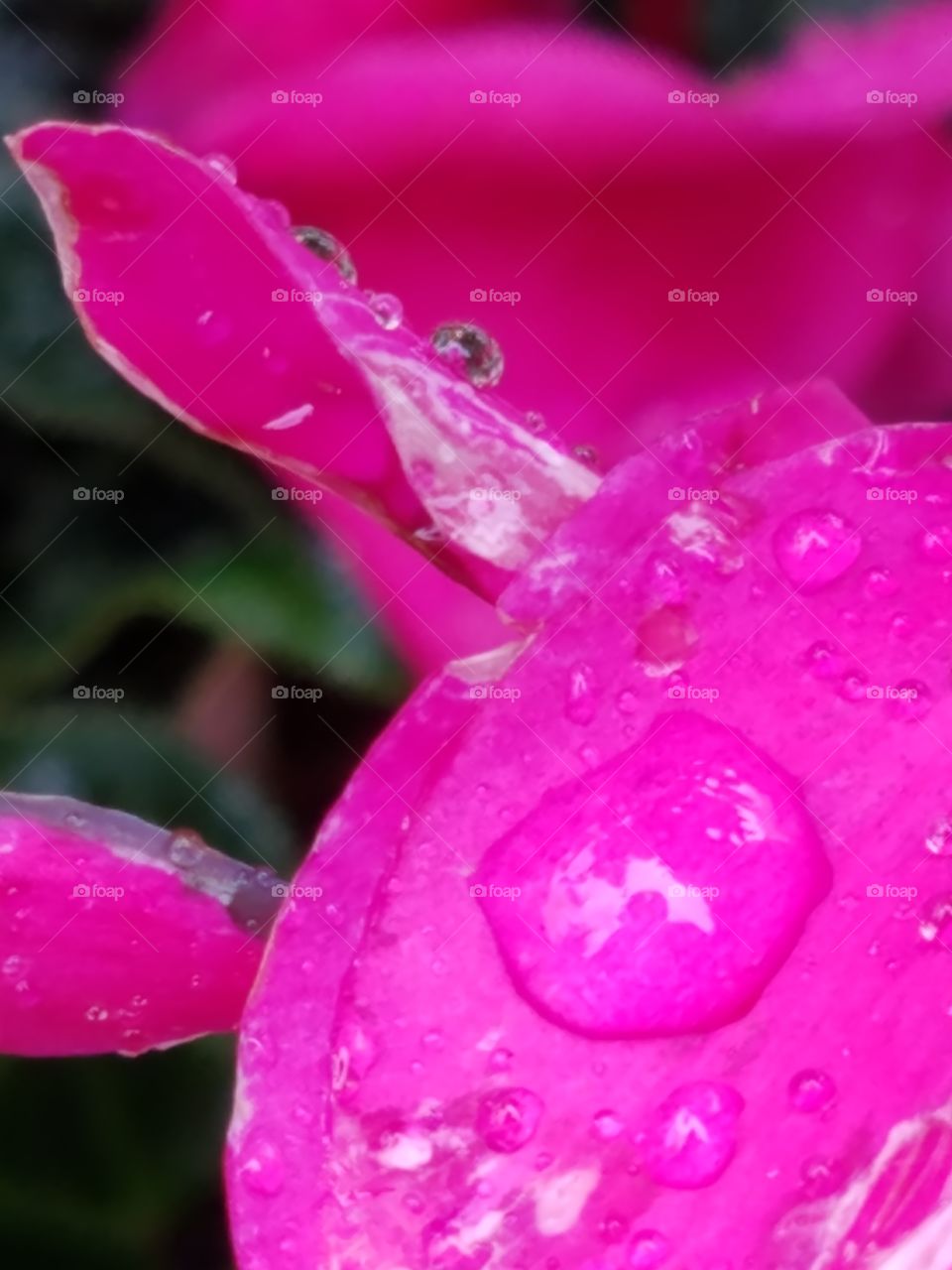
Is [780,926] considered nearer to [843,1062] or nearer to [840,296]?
[843,1062]

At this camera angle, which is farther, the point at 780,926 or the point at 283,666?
the point at 283,666

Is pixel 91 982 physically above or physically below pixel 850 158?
below

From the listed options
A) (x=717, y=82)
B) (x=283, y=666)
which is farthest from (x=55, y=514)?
(x=717, y=82)

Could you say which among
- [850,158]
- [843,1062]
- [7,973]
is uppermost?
[850,158]

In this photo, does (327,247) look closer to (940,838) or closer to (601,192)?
(601,192)

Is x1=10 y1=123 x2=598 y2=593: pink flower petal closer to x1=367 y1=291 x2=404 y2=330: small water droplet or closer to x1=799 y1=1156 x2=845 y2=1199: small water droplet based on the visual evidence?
x1=367 y1=291 x2=404 y2=330: small water droplet

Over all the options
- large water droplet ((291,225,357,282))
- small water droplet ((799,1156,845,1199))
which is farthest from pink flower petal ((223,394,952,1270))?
large water droplet ((291,225,357,282))
